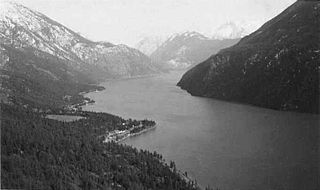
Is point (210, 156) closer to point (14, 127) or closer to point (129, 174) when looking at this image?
point (129, 174)

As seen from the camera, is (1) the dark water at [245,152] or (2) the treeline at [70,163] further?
(1) the dark water at [245,152]

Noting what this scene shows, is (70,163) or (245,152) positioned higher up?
(245,152)

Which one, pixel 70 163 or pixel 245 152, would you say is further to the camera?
pixel 245 152

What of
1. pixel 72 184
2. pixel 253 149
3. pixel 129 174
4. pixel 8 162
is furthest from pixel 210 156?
pixel 8 162

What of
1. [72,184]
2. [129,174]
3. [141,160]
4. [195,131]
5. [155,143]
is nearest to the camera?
[72,184]

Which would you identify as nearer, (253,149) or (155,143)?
(253,149)

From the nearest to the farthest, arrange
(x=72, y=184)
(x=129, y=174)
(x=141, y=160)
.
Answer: (x=72, y=184) → (x=129, y=174) → (x=141, y=160)

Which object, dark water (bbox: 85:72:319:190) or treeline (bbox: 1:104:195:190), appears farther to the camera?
dark water (bbox: 85:72:319:190)
